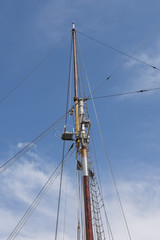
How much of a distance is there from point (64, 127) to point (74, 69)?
5654 millimetres

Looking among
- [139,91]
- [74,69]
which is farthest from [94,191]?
[74,69]

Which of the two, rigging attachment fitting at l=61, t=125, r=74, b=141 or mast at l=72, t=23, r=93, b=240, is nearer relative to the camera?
mast at l=72, t=23, r=93, b=240

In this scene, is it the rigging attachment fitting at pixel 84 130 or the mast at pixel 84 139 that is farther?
the rigging attachment fitting at pixel 84 130

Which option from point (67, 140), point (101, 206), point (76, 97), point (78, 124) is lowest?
point (101, 206)

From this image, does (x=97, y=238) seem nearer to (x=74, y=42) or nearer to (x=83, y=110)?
(x=83, y=110)

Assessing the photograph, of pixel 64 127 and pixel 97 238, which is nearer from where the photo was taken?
pixel 97 238

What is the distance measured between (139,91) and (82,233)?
30.7ft

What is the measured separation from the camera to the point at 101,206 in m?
14.4

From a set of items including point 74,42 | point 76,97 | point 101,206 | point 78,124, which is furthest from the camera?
point 74,42

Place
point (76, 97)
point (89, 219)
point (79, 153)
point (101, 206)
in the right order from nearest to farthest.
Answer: point (89, 219) → point (101, 206) → point (79, 153) → point (76, 97)

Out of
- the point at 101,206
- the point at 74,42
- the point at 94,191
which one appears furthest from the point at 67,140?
the point at 74,42

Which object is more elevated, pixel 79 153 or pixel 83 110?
pixel 83 110

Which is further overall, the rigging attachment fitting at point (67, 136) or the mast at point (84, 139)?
the rigging attachment fitting at point (67, 136)

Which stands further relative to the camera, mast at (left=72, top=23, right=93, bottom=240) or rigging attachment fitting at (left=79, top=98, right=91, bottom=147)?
rigging attachment fitting at (left=79, top=98, right=91, bottom=147)
